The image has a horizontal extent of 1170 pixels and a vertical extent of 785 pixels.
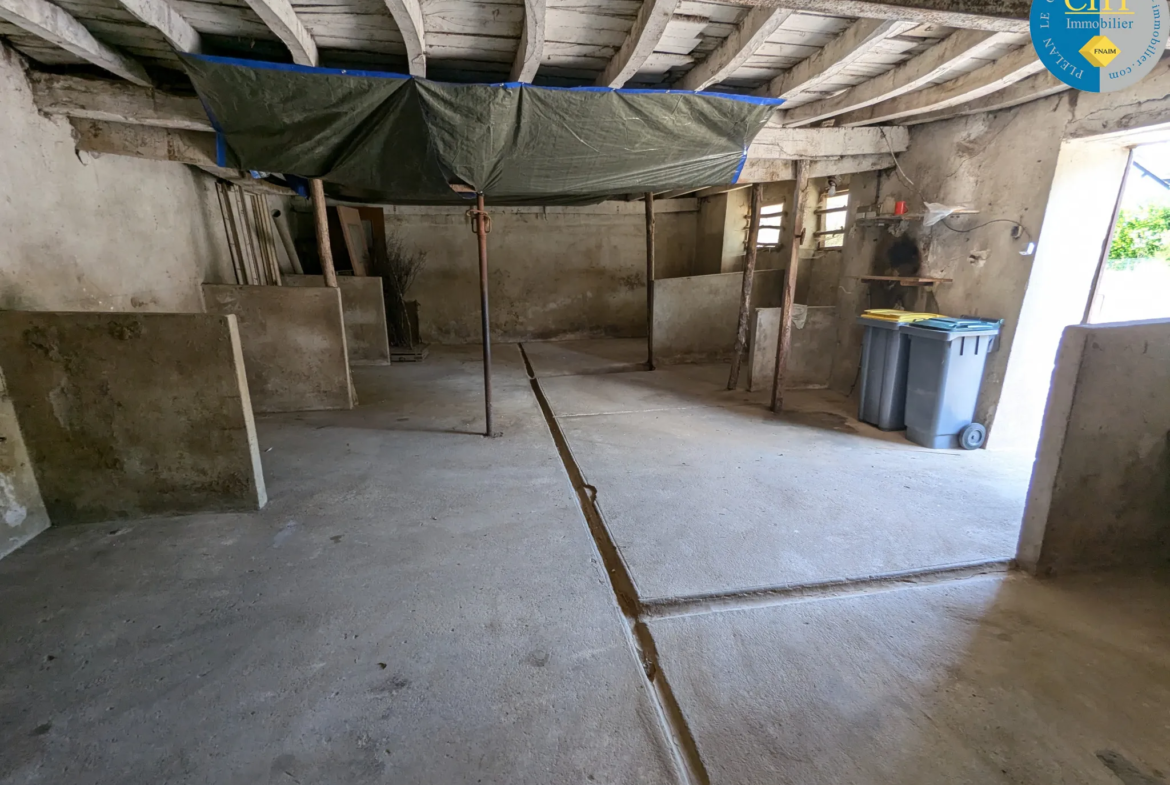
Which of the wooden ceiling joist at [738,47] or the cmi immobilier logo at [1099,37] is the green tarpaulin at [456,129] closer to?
the wooden ceiling joist at [738,47]

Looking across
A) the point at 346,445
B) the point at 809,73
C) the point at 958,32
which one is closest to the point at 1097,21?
the point at 958,32

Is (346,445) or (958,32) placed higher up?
(958,32)

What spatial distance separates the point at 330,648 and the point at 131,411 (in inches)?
66.8

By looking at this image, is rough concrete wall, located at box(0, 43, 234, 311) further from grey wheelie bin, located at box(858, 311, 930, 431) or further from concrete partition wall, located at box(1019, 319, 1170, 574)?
grey wheelie bin, located at box(858, 311, 930, 431)

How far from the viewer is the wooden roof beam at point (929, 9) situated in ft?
4.84

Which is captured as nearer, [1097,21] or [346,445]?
[1097,21]

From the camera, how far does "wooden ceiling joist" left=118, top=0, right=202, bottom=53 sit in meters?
2.02

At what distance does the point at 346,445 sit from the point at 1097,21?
440 centimetres

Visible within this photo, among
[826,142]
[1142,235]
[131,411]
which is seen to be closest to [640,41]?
[826,142]

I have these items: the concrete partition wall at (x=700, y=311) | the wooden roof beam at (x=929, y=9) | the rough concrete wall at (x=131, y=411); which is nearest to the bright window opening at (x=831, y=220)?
the concrete partition wall at (x=700, y=311)

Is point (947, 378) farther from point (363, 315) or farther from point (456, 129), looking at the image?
point (363, 315)

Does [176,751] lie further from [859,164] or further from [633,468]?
[859,164]

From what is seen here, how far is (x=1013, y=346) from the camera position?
3242 mm


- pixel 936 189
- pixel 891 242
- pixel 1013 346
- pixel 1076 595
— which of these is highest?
pixel 936 189
